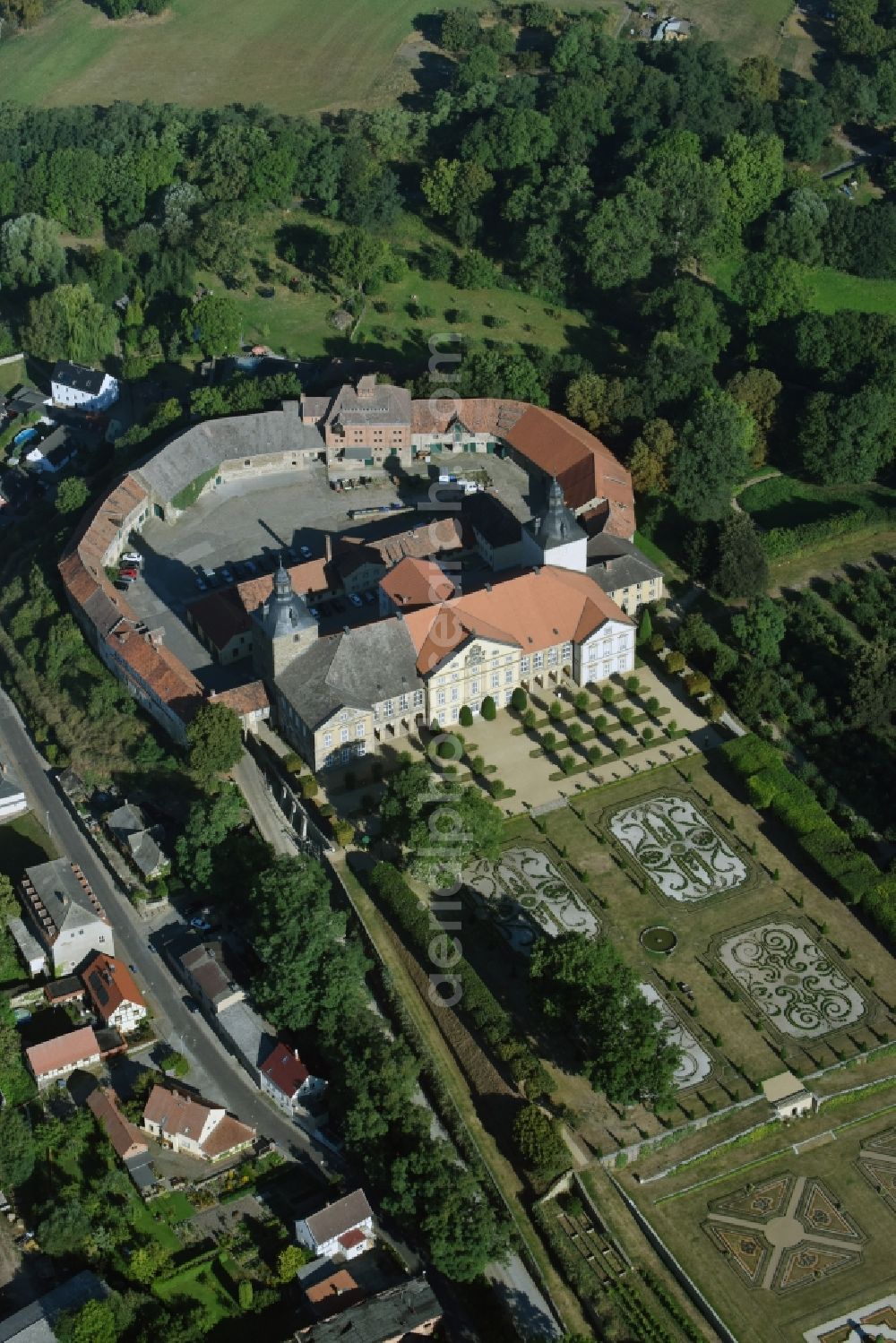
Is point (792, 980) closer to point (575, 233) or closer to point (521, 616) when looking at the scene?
point (521, 616)

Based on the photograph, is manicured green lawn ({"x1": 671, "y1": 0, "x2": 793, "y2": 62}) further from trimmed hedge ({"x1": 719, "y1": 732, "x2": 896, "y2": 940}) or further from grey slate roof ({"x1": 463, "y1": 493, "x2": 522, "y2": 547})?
trimmed hedge ({"x1": 719, "y1": 732, "x2": 896, "y2": 940})

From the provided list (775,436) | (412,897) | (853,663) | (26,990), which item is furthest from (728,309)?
(26,990)

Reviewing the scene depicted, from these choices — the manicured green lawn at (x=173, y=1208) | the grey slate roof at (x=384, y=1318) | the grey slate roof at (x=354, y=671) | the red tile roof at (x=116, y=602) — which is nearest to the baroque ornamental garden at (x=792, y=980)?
→ the grey slate roof at (x=384, y=1318)

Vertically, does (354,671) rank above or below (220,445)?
above

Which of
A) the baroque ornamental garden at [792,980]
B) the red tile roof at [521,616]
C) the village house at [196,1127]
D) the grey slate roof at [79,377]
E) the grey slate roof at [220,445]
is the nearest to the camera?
the village house at [196,1127]

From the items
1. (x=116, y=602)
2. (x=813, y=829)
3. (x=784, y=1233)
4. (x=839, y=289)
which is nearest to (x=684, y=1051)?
(x=784, y=1233)

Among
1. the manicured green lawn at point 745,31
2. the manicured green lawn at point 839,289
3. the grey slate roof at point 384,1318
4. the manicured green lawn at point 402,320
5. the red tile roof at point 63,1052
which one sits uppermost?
the manicured green lawn at point 745,31

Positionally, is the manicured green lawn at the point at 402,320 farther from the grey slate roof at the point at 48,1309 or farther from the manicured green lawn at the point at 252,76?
the grey slate roof at the point at 48,1309
